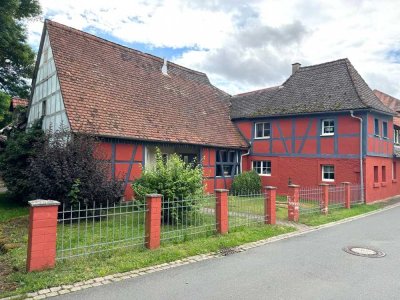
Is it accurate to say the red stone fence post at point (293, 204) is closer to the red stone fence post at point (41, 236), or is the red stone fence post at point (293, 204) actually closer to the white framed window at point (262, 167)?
the red stone fence post at point (41, 236)

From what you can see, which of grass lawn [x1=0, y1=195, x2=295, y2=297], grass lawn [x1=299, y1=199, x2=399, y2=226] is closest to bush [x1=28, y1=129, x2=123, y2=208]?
grass lawn [x1=0, y1=195, x2=295, y2=297]

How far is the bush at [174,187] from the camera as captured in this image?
9328mm

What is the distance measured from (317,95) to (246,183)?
6601 mm

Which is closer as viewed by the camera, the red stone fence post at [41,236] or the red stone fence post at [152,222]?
the red stone fence post at [41,236]

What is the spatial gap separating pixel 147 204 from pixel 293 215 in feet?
19.3

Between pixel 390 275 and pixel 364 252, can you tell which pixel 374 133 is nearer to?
pixel 364 252

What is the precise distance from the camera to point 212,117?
67.8 feet

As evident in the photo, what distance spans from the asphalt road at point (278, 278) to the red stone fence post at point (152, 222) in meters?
1.20

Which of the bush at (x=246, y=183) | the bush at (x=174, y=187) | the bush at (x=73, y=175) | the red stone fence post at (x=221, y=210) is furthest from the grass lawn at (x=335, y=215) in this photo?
the bush at (x=73, y=175)

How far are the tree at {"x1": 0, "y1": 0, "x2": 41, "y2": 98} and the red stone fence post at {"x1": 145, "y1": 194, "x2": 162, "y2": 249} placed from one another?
13.6 m

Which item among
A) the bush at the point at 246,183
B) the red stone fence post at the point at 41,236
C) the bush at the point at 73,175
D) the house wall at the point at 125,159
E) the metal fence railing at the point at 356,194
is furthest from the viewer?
the bush at the point at 246,183

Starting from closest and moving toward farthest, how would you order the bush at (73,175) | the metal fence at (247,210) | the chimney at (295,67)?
the bush at (73,175) → the metal fence at (247,210) → the chimney at (295,67)

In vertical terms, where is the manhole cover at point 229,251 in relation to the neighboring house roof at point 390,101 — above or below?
below

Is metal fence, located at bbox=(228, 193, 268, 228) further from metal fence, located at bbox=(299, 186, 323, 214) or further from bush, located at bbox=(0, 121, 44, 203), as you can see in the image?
bush, located at bbox=(0, 121, 44, 203)
